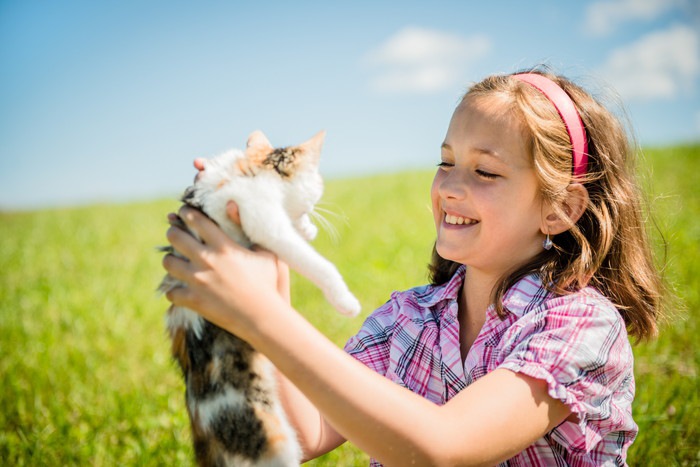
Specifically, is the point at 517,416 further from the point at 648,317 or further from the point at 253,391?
the point at 648,317

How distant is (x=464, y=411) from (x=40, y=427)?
128 inches

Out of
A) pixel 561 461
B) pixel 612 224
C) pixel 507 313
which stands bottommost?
pixel 561 461

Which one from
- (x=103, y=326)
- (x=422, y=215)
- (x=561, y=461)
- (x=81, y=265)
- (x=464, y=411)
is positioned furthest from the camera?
(x=422, y=215)

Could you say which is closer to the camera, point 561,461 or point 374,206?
point 561,461

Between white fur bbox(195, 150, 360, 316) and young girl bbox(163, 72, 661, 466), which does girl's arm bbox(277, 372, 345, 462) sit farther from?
white fur bbox(195, 150, 360, 316)

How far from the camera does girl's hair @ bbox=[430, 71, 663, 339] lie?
65.9 inches

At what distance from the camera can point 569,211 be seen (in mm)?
1793

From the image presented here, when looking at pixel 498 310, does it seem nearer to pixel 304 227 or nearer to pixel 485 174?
pixel 485 174

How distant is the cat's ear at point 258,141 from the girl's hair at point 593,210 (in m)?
0.74

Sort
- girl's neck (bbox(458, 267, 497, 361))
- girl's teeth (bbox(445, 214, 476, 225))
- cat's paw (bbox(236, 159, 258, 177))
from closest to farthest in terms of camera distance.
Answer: cat's paw (bbox(236, 159, 258, 177)) < girl's teeth (bbox(445, 214, 476, 225)) < girl's neck (bbox(458, 267, 497, 361))

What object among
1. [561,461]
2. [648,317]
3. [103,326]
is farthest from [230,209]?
[103,326]

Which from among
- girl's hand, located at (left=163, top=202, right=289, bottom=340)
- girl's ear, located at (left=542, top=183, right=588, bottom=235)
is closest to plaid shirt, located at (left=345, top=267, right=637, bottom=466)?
girl's ear, located at (left=542, top=183, right=588, bottom=235)

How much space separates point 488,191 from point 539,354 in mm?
552

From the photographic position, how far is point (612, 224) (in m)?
1.81
